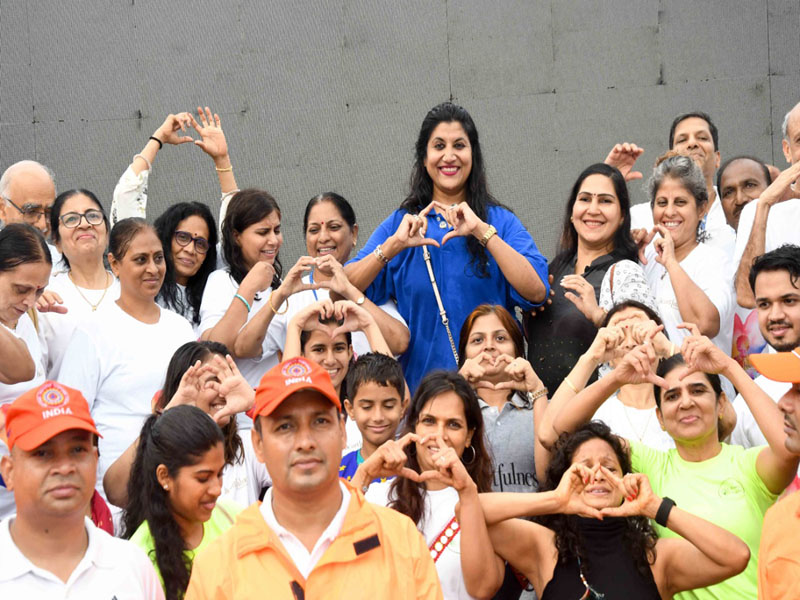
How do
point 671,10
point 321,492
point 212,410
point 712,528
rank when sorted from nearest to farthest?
point 321,492, point 712,528, point 212,410, point 671,10

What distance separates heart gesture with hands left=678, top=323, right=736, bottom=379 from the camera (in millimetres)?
3738

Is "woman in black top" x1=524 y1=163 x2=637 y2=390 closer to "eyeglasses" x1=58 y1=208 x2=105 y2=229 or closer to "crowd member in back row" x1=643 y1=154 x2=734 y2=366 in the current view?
"crowd member in back row" x1=643 y1=154 x2=734 y2=366

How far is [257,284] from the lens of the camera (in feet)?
16.1

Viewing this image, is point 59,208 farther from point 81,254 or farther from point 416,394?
point 416,394

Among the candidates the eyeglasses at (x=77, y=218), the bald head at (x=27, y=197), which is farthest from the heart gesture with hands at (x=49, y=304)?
the bald head at (x=27, y=197)

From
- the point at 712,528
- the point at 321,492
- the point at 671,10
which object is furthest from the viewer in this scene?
the point at 671,10

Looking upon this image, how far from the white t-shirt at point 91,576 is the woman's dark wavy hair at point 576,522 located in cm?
138

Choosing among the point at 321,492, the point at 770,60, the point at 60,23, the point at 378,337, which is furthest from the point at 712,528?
the point at 60,23

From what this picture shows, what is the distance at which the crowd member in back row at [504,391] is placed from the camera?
414 centimetres

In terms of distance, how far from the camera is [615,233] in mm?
4926

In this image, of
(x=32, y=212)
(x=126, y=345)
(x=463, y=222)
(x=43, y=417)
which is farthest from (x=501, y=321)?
(x=32, y=212)

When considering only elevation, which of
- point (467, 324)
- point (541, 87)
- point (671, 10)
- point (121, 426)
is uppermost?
point (671, 10)

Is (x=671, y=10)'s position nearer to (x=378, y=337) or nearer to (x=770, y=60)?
(x=770, y=60)

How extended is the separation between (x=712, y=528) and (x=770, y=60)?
464cm
